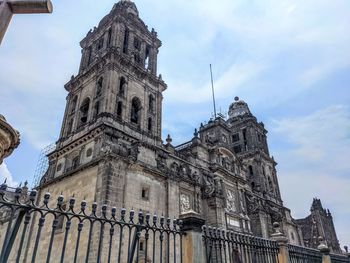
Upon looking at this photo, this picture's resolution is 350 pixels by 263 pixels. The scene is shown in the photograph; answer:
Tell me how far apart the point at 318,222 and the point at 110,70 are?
1909 inches

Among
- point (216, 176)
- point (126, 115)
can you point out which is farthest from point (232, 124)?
point (126, 115)

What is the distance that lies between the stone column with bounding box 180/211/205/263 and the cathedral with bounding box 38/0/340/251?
1106 centimetres

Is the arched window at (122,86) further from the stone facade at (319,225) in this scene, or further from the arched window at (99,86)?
the stone facade at (319,225)

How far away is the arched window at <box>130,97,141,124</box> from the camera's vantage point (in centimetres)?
2255

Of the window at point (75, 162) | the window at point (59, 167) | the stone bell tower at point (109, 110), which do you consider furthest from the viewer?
the window at point (59, 167)

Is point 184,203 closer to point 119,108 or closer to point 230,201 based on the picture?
point 230,201

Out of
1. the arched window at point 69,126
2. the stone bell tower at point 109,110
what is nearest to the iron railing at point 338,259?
the stone bell tower at point 109,110

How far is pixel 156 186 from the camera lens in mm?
19438

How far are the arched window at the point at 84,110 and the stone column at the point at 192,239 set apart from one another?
746 inches

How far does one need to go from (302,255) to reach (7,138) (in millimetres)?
9255

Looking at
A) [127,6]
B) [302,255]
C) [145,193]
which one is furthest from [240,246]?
[127,6]

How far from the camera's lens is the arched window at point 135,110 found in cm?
2255

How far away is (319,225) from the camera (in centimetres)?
5041

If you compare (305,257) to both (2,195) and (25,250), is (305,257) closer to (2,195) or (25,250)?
(2,195)
